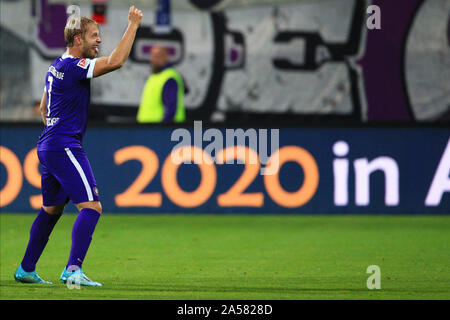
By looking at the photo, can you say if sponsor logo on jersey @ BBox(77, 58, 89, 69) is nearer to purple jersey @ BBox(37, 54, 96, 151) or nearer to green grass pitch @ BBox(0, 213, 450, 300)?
purple jersey @ BBox(37, 54, 96, 151)

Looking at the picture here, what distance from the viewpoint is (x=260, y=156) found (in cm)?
1269

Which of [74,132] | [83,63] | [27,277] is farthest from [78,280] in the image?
[83,63]

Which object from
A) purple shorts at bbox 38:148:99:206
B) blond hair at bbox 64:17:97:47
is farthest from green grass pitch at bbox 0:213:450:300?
blond hair at bbox 64:17:97:47

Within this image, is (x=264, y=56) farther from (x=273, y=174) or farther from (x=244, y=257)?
(x=244, y=257)

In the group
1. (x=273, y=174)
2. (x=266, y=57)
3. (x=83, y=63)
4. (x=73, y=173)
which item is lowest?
(x=73, y=173)

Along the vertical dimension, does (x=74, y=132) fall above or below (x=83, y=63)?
below

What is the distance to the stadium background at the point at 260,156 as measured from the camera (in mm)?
7891

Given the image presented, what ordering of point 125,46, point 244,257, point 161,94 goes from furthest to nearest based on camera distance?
point 161,94, point 244,257, point 125,46

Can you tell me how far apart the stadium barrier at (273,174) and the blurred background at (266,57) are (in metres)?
3.49

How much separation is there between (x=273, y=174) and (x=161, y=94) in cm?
187

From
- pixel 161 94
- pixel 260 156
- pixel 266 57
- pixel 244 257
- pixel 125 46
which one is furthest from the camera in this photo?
pixel 266 57

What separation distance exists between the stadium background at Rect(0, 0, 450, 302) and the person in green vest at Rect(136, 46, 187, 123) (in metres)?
0.29

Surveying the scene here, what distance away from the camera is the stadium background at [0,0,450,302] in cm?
789
